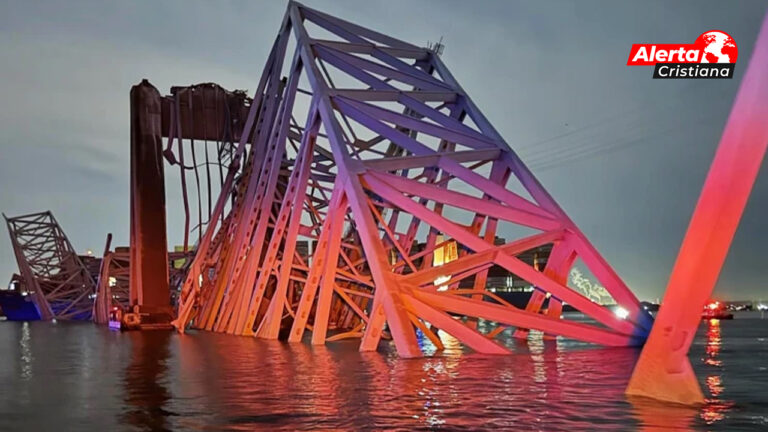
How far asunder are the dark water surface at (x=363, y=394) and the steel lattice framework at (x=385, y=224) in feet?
4.66

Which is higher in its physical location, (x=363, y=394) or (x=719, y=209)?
(x=719, y=209)

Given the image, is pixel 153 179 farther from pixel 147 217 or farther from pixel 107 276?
pixel 107 276

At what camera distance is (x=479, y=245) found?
20.4 meters

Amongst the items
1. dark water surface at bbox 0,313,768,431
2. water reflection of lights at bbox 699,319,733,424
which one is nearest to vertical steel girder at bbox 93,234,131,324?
dark water surface at bbox 0,313,768,431

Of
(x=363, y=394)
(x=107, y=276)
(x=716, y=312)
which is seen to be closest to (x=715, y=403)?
(x=363, y=394)

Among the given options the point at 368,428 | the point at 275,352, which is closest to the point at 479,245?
the point at 275,352

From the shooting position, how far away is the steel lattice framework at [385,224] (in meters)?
19.2

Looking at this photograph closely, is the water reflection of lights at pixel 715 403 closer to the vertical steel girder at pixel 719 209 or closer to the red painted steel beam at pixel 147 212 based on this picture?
the vertical steel girder at pixel 719 209

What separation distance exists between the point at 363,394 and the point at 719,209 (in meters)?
5.15

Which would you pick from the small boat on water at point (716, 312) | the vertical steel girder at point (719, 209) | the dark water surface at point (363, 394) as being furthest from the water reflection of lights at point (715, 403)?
the small boat on water at point (716, 312)

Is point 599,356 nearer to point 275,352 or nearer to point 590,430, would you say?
point 275,352

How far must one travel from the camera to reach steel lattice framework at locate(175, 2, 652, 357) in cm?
1916

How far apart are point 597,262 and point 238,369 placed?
10388 mm

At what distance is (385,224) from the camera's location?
70.3ft
